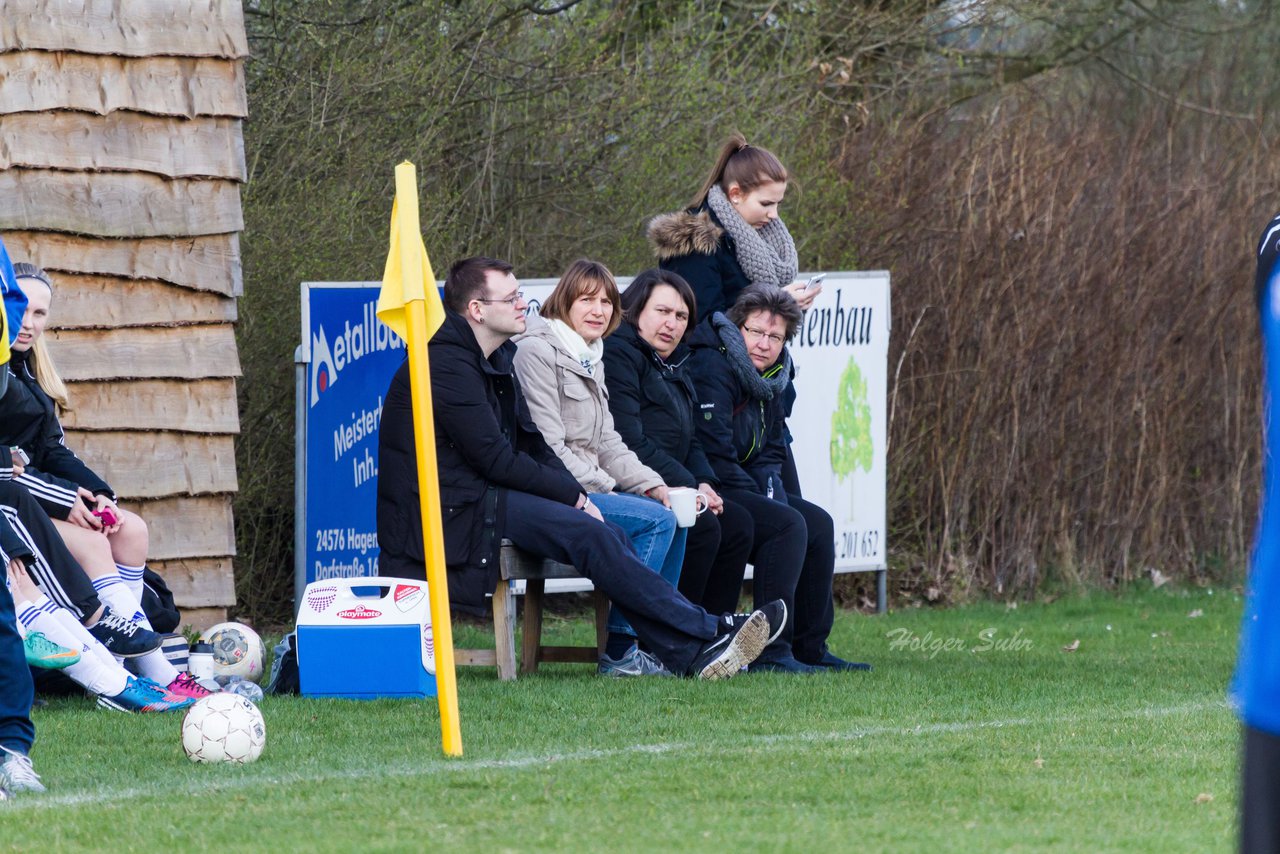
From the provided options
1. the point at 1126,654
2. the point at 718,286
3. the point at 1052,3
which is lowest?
the point at 1126,654

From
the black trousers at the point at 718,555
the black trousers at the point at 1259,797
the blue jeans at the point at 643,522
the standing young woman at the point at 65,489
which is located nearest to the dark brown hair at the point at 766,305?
the black trousers at the point at 718,555

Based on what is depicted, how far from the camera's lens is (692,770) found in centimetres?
508

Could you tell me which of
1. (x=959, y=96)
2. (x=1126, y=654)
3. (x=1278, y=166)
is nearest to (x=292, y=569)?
(x=1126, y=654)

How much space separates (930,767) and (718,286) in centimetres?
333

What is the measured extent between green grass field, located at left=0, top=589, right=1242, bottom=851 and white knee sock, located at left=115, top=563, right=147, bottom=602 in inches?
19.6

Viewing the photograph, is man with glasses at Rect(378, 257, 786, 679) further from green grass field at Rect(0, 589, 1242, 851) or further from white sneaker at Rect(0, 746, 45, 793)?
white sneaker at Rect(0, 746, 45, 793)

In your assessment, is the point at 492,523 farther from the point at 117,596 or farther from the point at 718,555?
the point at 117,596

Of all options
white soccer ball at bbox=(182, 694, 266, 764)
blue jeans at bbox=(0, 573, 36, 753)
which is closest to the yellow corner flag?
white soccer ball at bbox=(182, 694, 266, 764)

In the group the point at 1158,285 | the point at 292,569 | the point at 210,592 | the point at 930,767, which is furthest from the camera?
the point at 1158,285

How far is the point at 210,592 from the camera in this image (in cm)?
837

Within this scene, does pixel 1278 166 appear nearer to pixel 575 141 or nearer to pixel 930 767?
pixel 575 141

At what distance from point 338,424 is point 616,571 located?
6.36 ft

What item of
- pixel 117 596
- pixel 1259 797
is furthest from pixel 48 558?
pixel 1259 797

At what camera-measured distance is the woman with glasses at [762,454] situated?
25.4ft
